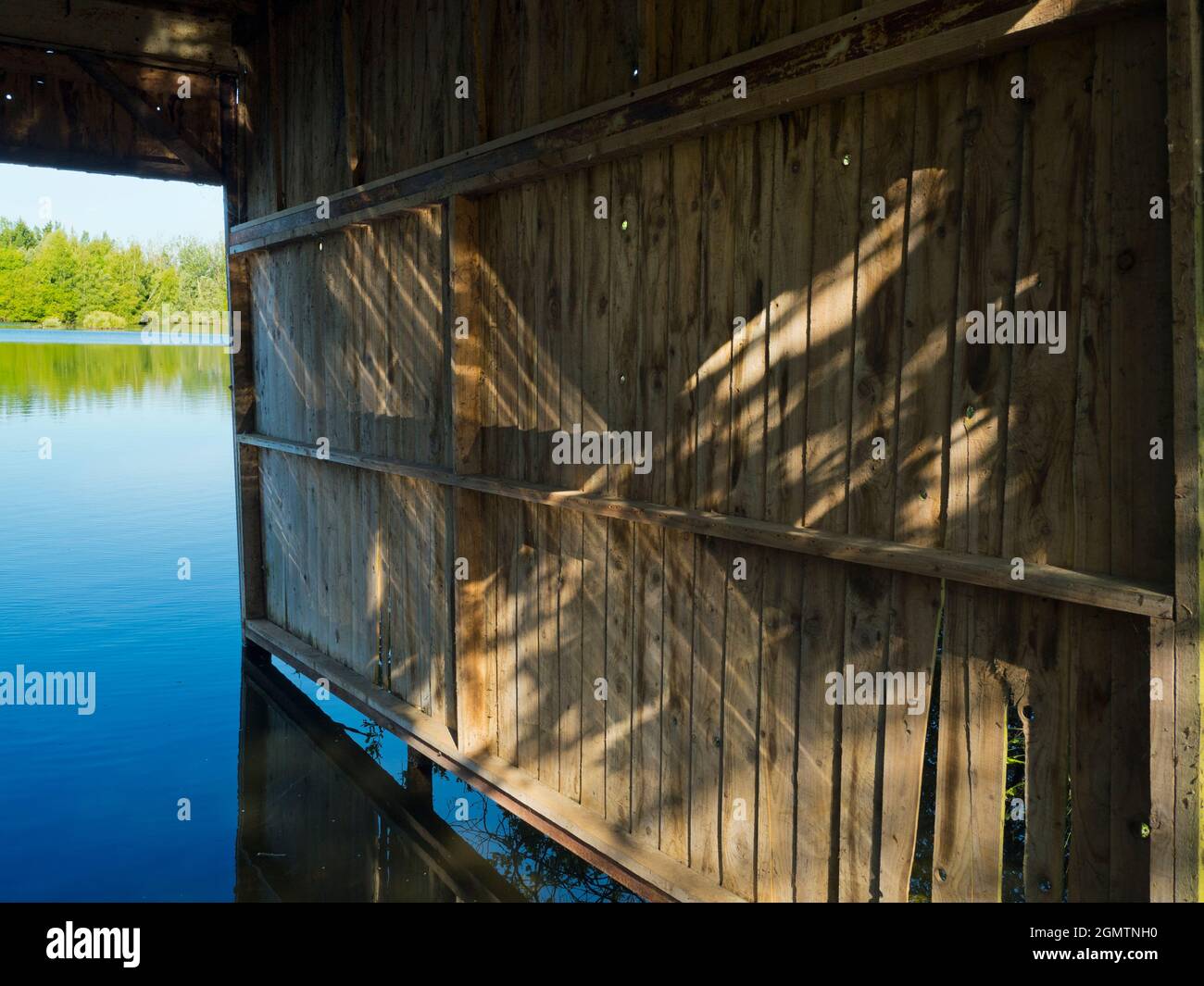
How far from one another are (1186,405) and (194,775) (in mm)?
5979

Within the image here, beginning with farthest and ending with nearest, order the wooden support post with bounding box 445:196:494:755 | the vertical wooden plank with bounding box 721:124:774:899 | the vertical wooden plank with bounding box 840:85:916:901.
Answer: the wooden support post with bounding box 445:196:494:755
the vertical wooden plank with bounding box 721:124:774:899
the vertical wooden plank with bounding box 840:85:916:901

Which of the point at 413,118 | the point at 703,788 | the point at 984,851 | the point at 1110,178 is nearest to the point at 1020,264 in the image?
the point at 1110,178

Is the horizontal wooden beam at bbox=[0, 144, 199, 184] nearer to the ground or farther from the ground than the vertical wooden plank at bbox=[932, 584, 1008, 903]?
farther from the ground

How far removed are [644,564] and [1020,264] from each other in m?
1.85

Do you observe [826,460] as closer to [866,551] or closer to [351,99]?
[866,551]

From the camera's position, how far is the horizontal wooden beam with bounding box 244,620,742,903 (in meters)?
3.85

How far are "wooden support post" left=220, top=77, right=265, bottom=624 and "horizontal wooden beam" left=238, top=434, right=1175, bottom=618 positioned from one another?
11.5 feet

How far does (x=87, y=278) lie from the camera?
50.9m

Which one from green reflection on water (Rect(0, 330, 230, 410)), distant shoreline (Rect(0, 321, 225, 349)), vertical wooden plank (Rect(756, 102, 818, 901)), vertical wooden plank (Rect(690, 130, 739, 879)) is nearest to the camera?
vertical wooden plank (Rect(756, 102, 818, 901))

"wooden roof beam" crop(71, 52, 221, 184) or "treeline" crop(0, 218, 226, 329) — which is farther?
"treeline" crop(0, 218, 226, 329)

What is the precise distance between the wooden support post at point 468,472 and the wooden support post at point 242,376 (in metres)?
3.36

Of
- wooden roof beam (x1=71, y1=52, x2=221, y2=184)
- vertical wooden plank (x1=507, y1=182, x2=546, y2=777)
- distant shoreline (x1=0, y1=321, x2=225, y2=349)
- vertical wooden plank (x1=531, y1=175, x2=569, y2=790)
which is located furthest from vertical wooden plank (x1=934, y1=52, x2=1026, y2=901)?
distant shoreline (x1=0, y1=321, x2=225, y2=349)

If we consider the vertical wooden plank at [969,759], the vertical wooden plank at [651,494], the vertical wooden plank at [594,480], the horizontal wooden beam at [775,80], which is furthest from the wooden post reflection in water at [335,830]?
the horizontal wooden beam at [775,80]

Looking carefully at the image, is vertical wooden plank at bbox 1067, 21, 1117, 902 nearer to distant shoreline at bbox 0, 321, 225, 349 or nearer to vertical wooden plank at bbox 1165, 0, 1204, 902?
vertical wooden plank at bbox 1165, 0, 1204, 902
